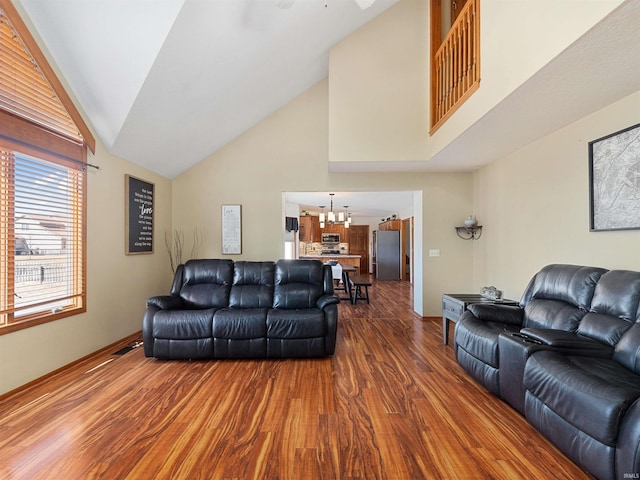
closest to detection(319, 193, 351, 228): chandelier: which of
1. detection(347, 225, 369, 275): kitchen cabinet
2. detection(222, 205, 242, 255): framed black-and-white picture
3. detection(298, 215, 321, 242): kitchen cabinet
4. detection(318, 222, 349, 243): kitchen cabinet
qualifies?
detection(298, 215, 321, 242): kitchen cabinet

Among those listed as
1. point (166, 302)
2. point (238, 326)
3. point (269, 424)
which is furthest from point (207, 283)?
point (269, 424)

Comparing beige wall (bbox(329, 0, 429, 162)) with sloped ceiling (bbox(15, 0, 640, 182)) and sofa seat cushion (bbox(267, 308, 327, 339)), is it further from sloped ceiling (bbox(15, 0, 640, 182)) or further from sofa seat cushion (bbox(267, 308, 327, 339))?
sofa seat cushion (bbox(267, 308, 327, 339))

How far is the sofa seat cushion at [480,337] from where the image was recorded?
233cm

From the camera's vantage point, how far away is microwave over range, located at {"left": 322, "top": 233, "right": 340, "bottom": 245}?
11.1m

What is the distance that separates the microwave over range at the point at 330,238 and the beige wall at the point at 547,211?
6940 mm

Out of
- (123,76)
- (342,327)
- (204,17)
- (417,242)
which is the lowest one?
(342,327)

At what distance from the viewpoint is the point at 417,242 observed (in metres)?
4.92

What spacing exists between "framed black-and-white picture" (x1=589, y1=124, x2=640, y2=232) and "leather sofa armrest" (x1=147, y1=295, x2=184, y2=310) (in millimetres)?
4202

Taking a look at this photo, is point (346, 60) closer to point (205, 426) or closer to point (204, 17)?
point (204, 17)

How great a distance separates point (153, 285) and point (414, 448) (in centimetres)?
399

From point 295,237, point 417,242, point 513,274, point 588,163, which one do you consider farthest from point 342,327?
point 295,237

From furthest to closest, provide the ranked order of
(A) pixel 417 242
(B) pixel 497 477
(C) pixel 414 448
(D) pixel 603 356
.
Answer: (A) pixel 417 242
(D) pixel 603 356
(C) pixel 414 448
(B) pixel 497 477

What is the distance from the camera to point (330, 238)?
1115cm

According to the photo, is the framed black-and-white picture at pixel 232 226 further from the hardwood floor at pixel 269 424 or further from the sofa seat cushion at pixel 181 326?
the hardwood floor at pixel 269 424
